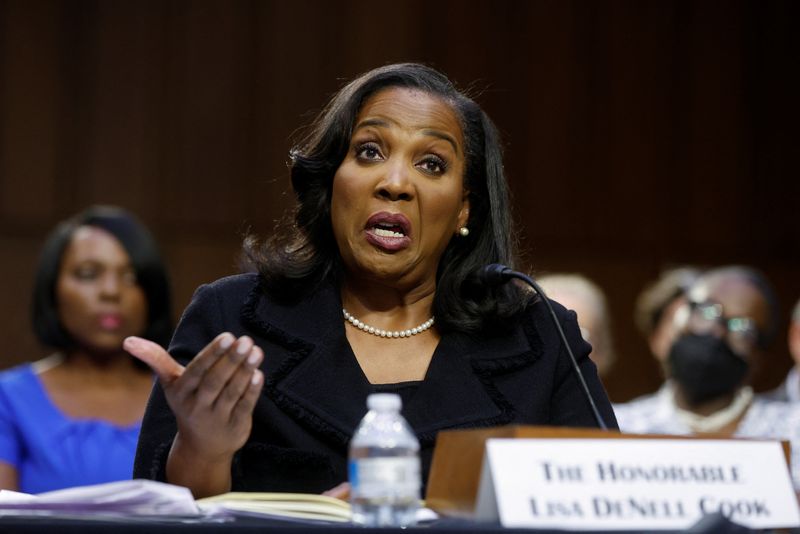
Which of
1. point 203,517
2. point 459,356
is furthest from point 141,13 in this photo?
point 203,517

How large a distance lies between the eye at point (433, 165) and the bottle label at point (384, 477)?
1.00 meters

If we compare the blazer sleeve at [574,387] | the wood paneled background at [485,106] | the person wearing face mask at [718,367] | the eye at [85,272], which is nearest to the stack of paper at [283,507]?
the blazer sleeve at [574,387]

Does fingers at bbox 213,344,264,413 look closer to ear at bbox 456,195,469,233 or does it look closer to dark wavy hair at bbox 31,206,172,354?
ear at bbox 456,195,469,233

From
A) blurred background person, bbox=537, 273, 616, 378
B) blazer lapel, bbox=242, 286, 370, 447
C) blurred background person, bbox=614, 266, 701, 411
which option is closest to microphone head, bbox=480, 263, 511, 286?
blazer lapel, bbox=242, 286, 370, 447

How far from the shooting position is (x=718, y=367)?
15.5 feet

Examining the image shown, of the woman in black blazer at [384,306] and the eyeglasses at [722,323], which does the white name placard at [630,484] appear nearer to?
the woman in black blazer at [384,306]

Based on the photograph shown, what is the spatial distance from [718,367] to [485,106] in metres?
2.45

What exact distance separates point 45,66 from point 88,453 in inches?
113

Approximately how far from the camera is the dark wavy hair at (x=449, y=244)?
245 centimetres

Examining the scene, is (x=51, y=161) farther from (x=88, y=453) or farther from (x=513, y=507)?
(x=513, y=507)

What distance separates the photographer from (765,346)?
488cm

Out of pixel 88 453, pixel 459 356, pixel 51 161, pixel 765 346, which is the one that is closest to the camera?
pixel 459 356

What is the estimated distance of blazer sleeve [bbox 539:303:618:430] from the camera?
2.30 m

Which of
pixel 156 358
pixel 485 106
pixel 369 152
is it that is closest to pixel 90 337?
pixel 369 152
